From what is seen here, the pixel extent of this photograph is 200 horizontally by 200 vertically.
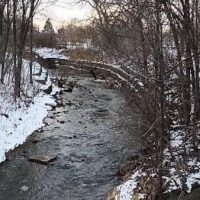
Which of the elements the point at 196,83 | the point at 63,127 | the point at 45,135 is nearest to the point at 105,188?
the point at 196,83

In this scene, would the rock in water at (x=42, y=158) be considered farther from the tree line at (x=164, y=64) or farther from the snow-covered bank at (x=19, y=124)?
the tree line at (x=164, y=64)

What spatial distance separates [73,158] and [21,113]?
440 centimetres

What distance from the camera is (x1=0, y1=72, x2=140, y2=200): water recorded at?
32.4 ft

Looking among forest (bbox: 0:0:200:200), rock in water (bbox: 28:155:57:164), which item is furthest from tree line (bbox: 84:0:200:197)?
rock in water (bbox: 28:155:57:164)

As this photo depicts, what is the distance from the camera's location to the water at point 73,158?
9867 millimetres

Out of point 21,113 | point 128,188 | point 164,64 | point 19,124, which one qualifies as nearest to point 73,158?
point 19,124

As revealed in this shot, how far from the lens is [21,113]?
15.9 m

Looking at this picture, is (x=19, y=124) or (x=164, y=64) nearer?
(x=164, y=64)

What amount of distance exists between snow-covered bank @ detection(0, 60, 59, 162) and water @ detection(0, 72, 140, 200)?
34 cm

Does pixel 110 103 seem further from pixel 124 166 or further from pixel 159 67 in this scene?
pixel 159 67

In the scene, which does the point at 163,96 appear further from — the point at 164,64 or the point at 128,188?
the point at 128,188

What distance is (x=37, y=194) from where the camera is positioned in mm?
9680

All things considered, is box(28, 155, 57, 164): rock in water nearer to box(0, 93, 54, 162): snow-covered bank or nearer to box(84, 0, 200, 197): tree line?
box(0, 93, 54, 162): snow-covered bank

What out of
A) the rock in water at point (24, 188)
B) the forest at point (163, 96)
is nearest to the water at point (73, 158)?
the rock in water at point (24, 188)
